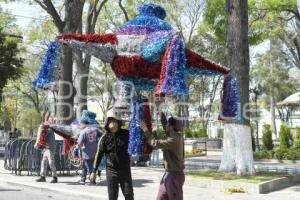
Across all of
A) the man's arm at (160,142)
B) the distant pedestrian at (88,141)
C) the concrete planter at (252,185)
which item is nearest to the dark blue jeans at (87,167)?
the distant pedestrian at (88,141)

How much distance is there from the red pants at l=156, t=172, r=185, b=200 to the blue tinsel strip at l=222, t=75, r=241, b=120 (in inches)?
55.9

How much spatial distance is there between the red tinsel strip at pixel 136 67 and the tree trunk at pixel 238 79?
6.70 metres

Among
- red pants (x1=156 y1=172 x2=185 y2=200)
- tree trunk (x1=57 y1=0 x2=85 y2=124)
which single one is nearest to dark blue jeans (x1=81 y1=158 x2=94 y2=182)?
tree trunk (x1=57 y1=0 x2=85 y2=124)

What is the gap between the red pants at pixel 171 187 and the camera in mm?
6963

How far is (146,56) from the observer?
6949 millimetres

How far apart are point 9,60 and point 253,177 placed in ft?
59.5

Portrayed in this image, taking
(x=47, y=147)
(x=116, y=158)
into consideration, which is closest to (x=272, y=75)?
(x=47, y=147)

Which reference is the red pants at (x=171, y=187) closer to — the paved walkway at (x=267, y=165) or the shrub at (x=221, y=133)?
the paved walkway at (x=267, y=165)

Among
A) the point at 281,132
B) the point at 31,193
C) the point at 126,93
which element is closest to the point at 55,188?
the point at 31,193

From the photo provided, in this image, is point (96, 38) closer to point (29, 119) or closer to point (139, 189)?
point (139, 189)

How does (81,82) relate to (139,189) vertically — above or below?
above

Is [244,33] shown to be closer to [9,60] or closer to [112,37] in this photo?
[112,37]

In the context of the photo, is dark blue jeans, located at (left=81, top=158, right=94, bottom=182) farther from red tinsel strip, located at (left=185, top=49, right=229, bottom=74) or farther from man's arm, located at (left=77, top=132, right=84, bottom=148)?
red tinsel strip, located at (left=185, top=49, right=229, bottom=74)

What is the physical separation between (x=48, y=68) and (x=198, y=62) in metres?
2.26
